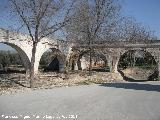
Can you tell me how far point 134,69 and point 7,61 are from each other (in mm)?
24405

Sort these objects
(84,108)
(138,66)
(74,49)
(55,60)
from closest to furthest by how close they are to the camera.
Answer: (84,108), (74,49), (55,60), (138,66)

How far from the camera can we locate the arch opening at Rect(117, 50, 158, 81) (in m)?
40.6

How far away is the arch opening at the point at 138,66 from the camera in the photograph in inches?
1599

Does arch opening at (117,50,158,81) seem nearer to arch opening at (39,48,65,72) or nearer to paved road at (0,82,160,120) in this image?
arch opening at (39,48,65,72)

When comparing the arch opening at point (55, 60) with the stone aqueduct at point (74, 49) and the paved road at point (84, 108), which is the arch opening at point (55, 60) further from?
the paved road at point (84, 108)

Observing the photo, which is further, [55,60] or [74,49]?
[55,60]

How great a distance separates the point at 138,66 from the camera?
168 ft

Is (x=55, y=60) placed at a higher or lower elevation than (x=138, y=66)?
higher

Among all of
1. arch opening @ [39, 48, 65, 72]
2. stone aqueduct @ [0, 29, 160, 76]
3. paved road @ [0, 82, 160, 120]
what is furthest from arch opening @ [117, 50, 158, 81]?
paved road @ [0, 82, 160, 120]

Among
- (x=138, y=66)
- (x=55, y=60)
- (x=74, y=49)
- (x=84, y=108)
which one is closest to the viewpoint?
(x=84, y=108)

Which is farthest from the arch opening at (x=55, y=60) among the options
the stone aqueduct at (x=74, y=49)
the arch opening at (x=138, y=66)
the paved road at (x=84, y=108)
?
the paved road at (x=84, y=108)

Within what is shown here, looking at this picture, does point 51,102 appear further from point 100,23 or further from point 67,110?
point 100,23

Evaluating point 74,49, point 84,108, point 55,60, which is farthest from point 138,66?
point 84,108

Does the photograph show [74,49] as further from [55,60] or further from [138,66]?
[138,66]
